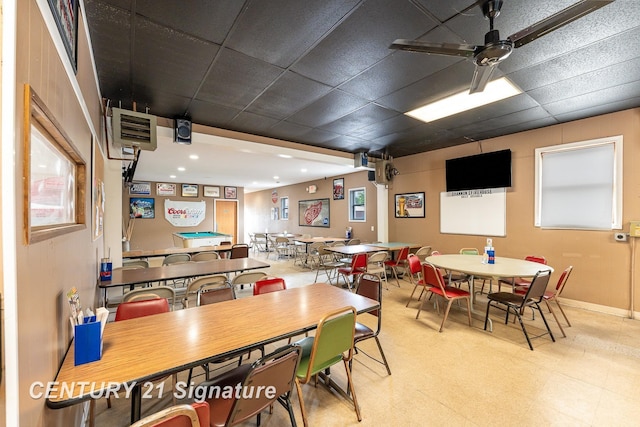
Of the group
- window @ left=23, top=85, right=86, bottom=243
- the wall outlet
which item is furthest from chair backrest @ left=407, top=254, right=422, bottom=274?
window @ left=23, top=85, right=86, bottom=243

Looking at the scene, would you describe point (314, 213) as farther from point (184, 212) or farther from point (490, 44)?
point (490, 44)

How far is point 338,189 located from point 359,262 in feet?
14.6

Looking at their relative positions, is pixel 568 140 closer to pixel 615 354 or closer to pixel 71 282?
pixel 615 354

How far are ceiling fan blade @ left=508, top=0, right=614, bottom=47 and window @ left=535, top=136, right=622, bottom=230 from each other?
3.33 meters

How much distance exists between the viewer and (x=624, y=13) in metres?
1.89

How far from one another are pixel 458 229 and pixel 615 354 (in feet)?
9.80

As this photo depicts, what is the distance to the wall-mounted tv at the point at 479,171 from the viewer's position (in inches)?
186

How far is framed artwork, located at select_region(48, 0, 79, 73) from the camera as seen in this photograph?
1.20m

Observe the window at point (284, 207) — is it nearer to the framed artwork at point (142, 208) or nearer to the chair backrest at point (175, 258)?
the framed artwork at point (142, 208)

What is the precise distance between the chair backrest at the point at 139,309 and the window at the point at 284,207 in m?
9.02

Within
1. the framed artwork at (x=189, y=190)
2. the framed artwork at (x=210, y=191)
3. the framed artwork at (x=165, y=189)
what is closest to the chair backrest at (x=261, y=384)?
the framed artwork at (x=165, y=189)

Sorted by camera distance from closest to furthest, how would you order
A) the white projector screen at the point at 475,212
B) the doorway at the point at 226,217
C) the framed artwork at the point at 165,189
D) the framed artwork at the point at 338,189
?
the white projector screen at the point at 475,212, the framed artwork at the point at 338,189, the framed artwork at the point at 165,189, the doorway at the point at 226,217

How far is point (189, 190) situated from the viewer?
33.0 feet

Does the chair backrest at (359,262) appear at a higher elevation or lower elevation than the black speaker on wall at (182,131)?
lower
